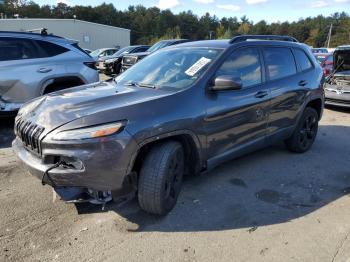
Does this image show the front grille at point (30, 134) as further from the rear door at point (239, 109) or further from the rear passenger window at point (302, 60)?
the rear passenger window at point (302, 60)

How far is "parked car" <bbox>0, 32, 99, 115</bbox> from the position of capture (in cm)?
664

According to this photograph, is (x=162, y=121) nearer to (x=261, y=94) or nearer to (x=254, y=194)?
(x=254, y=194)

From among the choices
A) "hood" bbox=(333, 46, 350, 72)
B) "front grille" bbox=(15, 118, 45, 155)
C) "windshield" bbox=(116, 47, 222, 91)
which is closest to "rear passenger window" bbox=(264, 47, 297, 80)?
"windshield" bbox=(116, 47, 222, 91)

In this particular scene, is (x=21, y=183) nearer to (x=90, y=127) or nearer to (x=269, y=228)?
(x=90, y=127)

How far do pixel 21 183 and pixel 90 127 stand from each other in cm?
185

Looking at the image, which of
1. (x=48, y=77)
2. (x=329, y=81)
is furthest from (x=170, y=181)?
(x=329, y=81)

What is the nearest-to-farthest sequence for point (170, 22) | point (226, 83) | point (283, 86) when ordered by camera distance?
point (226, 83), point (283, 86), point (170, 22)

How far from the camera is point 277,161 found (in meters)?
5.44

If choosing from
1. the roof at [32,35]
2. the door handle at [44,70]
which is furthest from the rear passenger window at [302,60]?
the roof at [32,35]

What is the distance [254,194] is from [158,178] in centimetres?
142

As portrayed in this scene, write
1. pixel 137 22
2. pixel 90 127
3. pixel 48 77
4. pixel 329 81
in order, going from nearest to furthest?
pixel 90 127
pixel 48 77
pixel 329 81
pixel 137 22

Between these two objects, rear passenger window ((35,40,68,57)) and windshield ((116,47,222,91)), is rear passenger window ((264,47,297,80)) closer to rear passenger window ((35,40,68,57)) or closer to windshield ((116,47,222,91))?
windshield ((116,47,222,91))

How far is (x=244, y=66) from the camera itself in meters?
4.46

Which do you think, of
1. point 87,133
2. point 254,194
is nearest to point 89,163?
point 87,133
